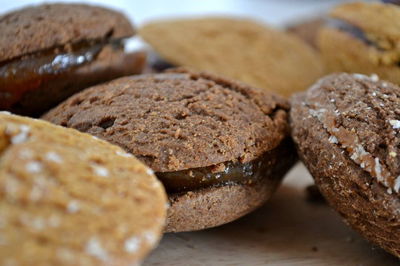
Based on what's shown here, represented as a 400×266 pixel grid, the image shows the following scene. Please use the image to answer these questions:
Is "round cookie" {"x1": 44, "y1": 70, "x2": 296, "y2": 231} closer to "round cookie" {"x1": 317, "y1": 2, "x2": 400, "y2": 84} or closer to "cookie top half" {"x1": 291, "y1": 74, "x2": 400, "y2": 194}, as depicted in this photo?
"cookie top half" {"x1": 291, "y1": 74, "x2": 400, "y2": 194}

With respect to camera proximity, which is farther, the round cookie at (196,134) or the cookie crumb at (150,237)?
the round cookie at (196,134)

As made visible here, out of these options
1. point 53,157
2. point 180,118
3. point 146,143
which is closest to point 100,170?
point 53,157

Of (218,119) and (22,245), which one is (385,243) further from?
(22,245)

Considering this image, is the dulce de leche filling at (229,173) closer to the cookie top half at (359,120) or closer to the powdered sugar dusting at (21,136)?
the cookie top half at (359,120)

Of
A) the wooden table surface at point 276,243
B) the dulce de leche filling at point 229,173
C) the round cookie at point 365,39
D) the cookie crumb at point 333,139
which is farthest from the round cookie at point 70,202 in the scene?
the round cookie at point 365,39

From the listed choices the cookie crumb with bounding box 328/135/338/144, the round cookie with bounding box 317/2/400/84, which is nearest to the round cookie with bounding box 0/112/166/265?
the cookie crumb with bounding box 328/135/338/144

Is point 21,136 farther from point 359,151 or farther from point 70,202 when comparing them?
point 359,151
